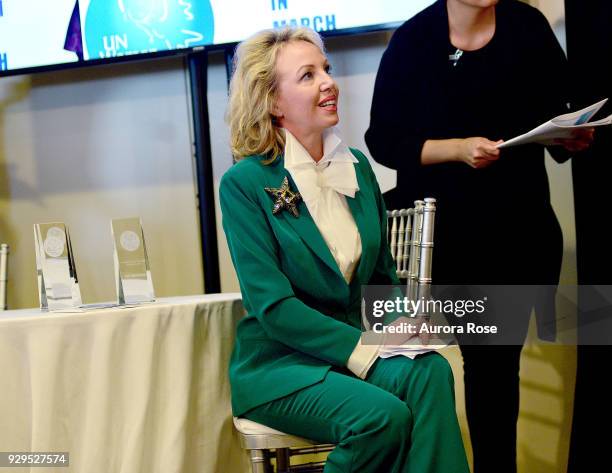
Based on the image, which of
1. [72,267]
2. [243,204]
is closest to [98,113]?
[72,267]

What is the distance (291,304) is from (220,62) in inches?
75.5

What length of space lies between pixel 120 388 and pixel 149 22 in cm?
179

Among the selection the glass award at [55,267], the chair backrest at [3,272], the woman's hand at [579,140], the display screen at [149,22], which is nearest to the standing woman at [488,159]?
the woman's hand at [579,140]

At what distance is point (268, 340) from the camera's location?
187cm

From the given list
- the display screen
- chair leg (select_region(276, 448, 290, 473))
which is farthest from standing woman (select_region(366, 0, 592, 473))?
chair leg (select_region(276, 448, 290, 473))

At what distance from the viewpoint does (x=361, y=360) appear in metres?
1.74

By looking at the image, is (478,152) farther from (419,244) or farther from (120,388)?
(120,388)

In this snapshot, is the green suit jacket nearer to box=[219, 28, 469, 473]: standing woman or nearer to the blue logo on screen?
box=[219, 28, 469, 473]: standing woman

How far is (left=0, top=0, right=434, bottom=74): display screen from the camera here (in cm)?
303

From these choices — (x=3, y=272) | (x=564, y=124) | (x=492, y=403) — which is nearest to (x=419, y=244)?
(x=564, y=124)

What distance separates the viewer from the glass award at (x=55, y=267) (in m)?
1.99

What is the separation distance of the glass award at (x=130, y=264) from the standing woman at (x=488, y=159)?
1170 millimetres

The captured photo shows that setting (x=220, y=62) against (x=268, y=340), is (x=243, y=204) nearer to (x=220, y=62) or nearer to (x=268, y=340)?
(x=268, y=340)

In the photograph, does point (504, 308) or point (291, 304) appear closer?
point (291, 304)
